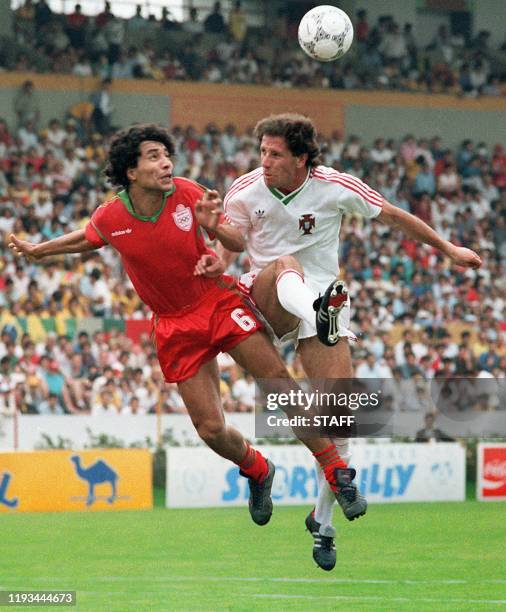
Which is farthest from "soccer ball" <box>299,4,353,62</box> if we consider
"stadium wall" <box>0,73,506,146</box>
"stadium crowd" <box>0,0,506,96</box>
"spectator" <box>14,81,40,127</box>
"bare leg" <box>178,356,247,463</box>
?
"stadium crowd" <box>0,0,506,96</box>

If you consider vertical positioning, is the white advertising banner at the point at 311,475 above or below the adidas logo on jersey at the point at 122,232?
below

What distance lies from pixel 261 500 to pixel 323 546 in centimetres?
53

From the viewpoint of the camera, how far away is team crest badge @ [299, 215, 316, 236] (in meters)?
8.46

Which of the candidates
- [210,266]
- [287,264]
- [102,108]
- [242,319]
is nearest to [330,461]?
[242,319]

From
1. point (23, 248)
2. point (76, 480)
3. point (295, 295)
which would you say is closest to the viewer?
point (295, 295)

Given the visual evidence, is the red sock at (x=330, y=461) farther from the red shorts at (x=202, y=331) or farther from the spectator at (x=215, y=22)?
the spectator at (x=215, y=22)

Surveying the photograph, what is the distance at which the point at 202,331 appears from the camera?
27.7ft

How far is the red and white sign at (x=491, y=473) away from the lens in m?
19.7

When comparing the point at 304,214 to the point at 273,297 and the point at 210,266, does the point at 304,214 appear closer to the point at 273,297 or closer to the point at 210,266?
the point at 273,297

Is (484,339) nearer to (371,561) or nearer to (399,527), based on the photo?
(399,527)

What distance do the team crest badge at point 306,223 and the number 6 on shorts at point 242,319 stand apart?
0.66 metres

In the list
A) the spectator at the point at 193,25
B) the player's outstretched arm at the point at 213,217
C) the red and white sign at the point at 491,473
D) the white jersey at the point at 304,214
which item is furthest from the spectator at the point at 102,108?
the player's outstretched arm at the point at 213,217

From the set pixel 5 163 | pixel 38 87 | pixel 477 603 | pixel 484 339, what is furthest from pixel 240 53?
pixel 477 603

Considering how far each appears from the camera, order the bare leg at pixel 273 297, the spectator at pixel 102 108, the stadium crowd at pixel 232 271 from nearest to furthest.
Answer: the bare leg at pixel 273 297
the stadium crowd at pixel 232 271
the spectator at pixel 102 108
